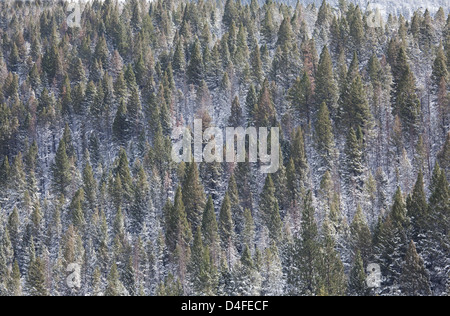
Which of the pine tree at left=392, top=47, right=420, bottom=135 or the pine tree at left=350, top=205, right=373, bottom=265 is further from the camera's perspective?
the pine tree at left=392, top=47, right=420, bottom=135

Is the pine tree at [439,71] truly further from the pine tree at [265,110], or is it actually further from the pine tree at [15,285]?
the pine tree at [15,285]

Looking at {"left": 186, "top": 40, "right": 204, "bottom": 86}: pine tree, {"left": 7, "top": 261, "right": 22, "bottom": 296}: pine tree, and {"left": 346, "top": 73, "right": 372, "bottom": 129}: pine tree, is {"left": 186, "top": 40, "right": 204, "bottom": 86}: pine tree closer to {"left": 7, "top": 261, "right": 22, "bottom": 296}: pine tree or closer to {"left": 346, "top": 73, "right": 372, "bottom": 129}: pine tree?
{"left": 346, "top": 73, "right": 372, "bottom": 129}: pine tree

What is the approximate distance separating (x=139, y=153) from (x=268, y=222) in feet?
94.3

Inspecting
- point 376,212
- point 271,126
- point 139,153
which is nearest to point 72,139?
point 139,153

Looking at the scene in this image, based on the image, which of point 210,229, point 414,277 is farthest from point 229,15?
point 414,277

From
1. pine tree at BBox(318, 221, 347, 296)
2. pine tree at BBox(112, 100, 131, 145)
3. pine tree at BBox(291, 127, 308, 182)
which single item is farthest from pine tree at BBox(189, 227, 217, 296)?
pine tree at BBox(112, 100, 131, 145)

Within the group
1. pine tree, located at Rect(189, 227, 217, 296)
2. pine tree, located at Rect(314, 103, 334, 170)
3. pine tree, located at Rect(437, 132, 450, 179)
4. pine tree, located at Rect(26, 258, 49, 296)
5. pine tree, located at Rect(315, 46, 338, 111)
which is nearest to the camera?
pine tree, located at Rect(189, 227, 217, 296)

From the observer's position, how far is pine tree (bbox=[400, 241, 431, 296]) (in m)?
62.1

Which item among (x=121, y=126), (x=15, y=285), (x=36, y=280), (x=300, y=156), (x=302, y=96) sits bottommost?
(x=15, y=285)

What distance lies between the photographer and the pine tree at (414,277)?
204 ft

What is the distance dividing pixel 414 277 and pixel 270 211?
23890mm

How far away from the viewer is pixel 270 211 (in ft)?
270

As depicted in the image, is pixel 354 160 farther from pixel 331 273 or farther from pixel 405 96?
pixel 331 273

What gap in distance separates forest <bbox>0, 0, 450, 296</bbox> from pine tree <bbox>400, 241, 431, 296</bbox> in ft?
0.38
